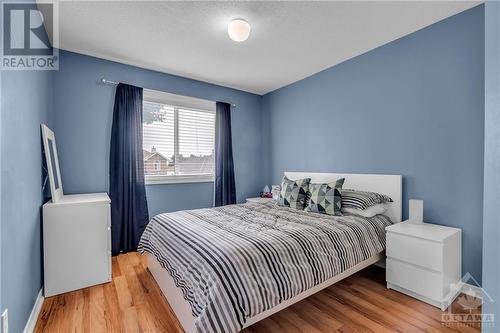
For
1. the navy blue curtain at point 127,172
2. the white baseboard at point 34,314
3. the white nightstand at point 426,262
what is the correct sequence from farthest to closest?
the navy blue curtain at point 127,172 → the white nightstand at point 426,262 → the white baseboard at point 34,314

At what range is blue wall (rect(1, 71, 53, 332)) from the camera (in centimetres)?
131

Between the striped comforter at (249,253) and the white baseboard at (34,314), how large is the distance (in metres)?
0.84

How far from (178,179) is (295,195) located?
1.85 meters

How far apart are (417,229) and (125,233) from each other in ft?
11.1

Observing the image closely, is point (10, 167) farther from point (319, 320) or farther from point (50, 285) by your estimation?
point (319, 320)

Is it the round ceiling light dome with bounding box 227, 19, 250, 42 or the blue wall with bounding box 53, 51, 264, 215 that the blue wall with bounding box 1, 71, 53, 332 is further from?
the round ceiling light dome with bounding box 227, 19, 250, 42

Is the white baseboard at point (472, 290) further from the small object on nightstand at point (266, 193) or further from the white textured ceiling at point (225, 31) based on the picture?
the small object on nightstand at point (266, 193)

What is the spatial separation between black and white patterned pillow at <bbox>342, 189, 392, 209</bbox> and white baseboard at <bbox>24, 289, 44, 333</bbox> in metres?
2.88

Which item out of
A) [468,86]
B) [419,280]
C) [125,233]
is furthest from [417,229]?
[125,233]

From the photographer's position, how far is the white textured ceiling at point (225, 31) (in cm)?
209

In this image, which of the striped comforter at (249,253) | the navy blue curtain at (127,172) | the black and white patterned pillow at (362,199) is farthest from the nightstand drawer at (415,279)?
the navy blue curtain at (127,172)

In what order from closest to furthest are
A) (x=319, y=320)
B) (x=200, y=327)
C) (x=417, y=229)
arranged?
(x=200, y=327) → (x=319, y=320) → (x=417, y=229)

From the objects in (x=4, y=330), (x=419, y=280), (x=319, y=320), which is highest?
(x=4, y=330)

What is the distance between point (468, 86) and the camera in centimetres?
216
